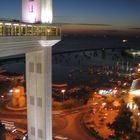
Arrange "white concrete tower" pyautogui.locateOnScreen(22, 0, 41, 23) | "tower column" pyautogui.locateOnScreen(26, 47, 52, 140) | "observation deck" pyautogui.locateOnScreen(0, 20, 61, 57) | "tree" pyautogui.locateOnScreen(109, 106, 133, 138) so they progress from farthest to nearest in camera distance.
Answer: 1. "tree" pyautogui.locateOnScreen(109, 106, 133, 138)
2. "tower column" pyautogui.locateOnScreen(26, 47, 52, 140)
3. "white concrete tower" pyautogui.locateOnScreen(22, 0, 41, 23)
4. "observation deck" pyautogui.locateOnScreen(0, 20, 61, 57)

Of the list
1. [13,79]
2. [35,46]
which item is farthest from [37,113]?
[13,79]

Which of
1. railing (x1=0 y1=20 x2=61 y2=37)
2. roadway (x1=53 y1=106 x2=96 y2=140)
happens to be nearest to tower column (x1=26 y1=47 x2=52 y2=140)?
railing (x1=0 y1=20 x2=61 y2=37)

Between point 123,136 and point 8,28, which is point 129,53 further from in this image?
point 8,28

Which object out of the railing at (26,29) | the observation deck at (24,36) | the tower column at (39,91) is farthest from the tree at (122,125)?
the railing at (26,29)

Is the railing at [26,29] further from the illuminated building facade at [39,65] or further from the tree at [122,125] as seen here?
the tree at [122,125]

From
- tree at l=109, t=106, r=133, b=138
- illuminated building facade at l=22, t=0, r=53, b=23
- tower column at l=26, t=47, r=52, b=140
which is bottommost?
tree at l=109, t=106, r=133, b=138

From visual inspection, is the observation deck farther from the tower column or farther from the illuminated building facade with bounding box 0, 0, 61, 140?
the tower column

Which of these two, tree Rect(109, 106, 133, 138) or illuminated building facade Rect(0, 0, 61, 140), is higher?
illuminated building facade Rect(0, 0, 61, 140)

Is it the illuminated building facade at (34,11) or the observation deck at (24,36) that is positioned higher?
the illuminated building facade at (34,11)
